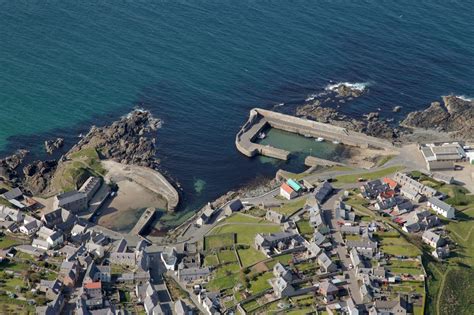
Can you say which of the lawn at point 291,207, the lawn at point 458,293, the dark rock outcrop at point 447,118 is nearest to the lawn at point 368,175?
the lawn at point 291,207

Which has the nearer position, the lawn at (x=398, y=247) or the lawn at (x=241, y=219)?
the lawn at (x=398, y=247)

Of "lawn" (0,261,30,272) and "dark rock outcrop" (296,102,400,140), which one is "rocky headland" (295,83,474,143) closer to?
"dark rock outcrop" (296,102,400,140)

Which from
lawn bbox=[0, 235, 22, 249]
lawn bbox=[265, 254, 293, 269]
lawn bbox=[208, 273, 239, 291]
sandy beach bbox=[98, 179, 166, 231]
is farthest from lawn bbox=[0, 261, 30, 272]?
lawn bbox=[265, 254, 293, 269]

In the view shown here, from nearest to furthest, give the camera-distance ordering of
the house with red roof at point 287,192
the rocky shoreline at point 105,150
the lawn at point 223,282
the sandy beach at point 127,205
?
the lawn at point 223,282 < the sandy beach at point 127,205 < the house with red roof at point 287,192 < the rocky shoreline at point 105,150

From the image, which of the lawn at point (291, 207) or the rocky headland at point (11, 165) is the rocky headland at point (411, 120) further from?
the rocky headland at point (11, 165)

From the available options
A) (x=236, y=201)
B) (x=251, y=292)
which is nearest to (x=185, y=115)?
(x=236, y=201)

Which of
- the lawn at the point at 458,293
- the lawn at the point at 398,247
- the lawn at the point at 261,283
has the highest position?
the lawn at the point at 398,247

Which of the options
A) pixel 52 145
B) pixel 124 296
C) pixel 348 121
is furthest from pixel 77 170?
pixel 348 121
